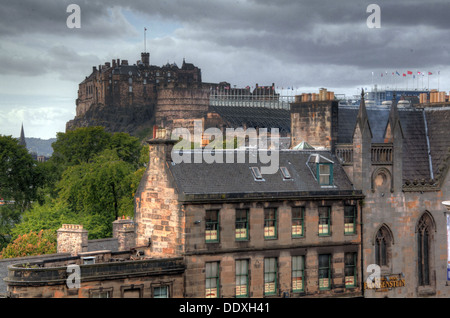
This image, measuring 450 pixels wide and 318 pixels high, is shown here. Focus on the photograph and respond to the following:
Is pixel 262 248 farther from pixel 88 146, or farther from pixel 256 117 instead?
pixel 256 117

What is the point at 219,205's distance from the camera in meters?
43.7

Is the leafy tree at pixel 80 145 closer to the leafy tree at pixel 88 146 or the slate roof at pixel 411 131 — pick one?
the leafy tree at pixel 88 146

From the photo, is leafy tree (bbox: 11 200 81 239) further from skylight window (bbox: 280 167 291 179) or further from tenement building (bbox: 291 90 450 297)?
tenement building (bbox: 291 90 450 297)

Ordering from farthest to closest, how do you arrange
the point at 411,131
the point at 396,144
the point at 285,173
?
the point at 411,131 → the point at 396,144 → the point at 285,173

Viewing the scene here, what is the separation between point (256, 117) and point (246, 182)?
465 ft

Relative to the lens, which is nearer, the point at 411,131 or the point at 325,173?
the point at 325,173

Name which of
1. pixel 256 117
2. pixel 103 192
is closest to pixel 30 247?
pixel 103 192

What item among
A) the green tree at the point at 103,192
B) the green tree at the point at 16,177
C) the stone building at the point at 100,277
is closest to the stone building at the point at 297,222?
the stone building at the point at 100,277

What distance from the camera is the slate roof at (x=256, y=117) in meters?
183

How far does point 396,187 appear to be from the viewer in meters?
50.4

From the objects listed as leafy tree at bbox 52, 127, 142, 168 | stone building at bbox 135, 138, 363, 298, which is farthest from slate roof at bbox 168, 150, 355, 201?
leafy tree at bbox 52, 127, 142, 168

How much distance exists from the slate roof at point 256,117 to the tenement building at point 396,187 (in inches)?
4982

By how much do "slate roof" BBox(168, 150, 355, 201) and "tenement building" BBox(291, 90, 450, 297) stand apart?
1922mm

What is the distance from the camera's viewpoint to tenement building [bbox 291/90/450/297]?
49.5 metres
